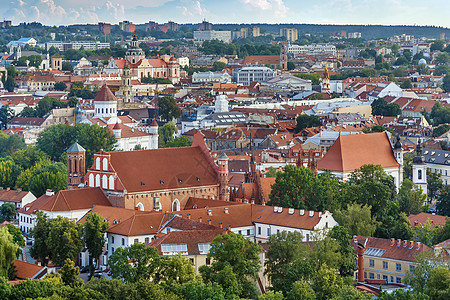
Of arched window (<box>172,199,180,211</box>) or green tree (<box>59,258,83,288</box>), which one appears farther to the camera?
arched window (<box>172,199,180,211</box>)

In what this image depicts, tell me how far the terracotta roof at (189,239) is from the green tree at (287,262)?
281cm

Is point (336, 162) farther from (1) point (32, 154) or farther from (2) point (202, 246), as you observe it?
(1) point (32, 154)

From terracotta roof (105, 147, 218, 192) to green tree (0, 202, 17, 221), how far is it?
450 inches

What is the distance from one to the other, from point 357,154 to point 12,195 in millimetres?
22272

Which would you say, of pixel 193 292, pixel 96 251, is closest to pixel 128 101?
pixel 96 251

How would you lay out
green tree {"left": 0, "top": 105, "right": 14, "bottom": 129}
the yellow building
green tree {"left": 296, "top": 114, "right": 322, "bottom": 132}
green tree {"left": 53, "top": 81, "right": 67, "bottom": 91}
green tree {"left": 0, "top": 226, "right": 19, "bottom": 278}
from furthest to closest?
green tree {"left": 53, "top": 81, "right": 67, "bottom": 91}, green tree {"left": 0, "top": 105, "right": 14, "bottom": 129}, green tree {"left": 296, "top": 114, "right": 322, "bottom": 132}, the yellow building, green tree {"left": 0, "top": 226, "right": 19, "bottom": 278}

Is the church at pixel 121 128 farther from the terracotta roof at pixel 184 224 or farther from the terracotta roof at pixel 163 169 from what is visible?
the terracotta roof at pixel 184 224

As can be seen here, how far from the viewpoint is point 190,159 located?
62.9m

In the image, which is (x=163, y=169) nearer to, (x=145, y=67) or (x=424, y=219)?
(x=424, y=219)

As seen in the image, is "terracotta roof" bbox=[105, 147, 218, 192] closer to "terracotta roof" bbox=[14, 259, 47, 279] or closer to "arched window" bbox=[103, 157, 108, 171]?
"arched window" bbox=[103, 157, 108, 171]

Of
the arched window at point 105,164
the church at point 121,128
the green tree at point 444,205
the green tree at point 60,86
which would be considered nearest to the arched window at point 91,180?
the arched window at point 105,164

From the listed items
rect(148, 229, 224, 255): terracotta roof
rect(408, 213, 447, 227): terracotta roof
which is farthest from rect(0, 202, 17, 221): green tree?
rect(408, 213, 447, 227): terracotta roof

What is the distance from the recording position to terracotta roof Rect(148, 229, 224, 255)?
49812 mm

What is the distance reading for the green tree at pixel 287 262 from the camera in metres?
46.6
